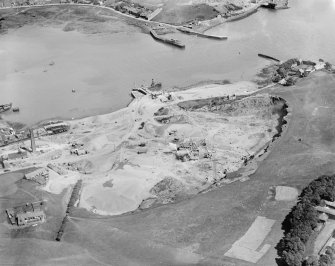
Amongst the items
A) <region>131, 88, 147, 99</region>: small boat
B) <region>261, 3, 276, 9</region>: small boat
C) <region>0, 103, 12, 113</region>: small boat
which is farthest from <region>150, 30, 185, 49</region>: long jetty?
<region>0, 103, 12, 113</region>: small boat

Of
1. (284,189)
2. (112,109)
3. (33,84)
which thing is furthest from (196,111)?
(33,84)

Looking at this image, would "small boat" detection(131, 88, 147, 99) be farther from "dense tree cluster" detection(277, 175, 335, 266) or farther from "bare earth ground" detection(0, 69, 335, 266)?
"dense tree cluster" detection(277, 175, 335, 266)

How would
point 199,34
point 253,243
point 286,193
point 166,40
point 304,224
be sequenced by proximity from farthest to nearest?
point 199,34, point 166,40, point 286,193, point 304,224, point 253,243

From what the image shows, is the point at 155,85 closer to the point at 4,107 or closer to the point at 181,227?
the point at 4,107

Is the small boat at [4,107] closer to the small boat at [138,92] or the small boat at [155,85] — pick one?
the small boat at [138,92]

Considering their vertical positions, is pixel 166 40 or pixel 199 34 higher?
pixel 199 34

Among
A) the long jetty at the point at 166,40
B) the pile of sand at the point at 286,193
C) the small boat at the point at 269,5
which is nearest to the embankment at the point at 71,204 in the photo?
the pile of sand at the point at 286,193

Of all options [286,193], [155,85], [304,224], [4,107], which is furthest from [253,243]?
[4,107]
